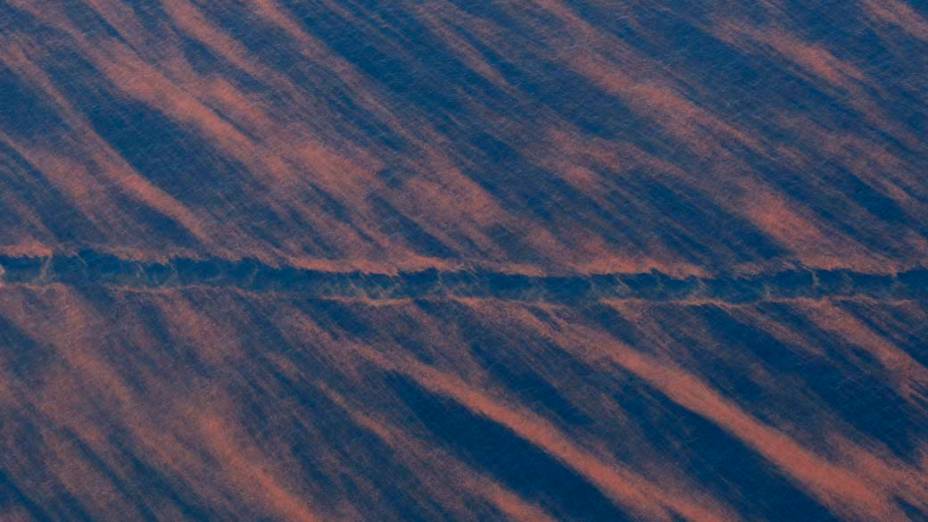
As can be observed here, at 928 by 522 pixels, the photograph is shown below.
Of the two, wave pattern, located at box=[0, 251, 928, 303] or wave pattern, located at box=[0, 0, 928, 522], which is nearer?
wave pattern, located at box=[0, 0, 928, 522]

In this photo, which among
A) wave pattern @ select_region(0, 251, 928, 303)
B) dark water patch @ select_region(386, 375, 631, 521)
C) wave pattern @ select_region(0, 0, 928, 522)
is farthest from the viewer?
wave pattern @ select_region(0, 251, 928, 303)

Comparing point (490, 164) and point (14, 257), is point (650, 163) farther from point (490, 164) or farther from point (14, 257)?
point (14, 257)

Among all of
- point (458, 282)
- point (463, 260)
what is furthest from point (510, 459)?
point (463, 260)

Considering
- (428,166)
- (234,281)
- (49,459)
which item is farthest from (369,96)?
(49,459)

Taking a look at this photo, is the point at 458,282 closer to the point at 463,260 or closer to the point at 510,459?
the point at 463,260

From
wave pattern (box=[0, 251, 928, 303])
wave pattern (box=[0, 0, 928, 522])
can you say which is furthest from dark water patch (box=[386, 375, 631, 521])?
wave pattern (box=[0, 251, 928, 303])

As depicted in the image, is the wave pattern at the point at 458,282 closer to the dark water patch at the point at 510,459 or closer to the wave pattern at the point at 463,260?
the wave pattern at the point at 463,260

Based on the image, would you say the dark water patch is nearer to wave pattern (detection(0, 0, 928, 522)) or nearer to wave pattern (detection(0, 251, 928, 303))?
wave pattern (detection(0, 0, 928, 522))

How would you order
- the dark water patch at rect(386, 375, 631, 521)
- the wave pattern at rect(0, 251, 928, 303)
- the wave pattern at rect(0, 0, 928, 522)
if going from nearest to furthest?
the dark water patch at rect(386, 375, 631, 521) → the wave pattern at rect(0, 0, 928, 522) → the wave pattern at rect(0, 251, 928, 303)

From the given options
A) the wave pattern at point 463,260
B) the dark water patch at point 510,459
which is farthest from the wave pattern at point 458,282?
the dark water patch at point 510,459
